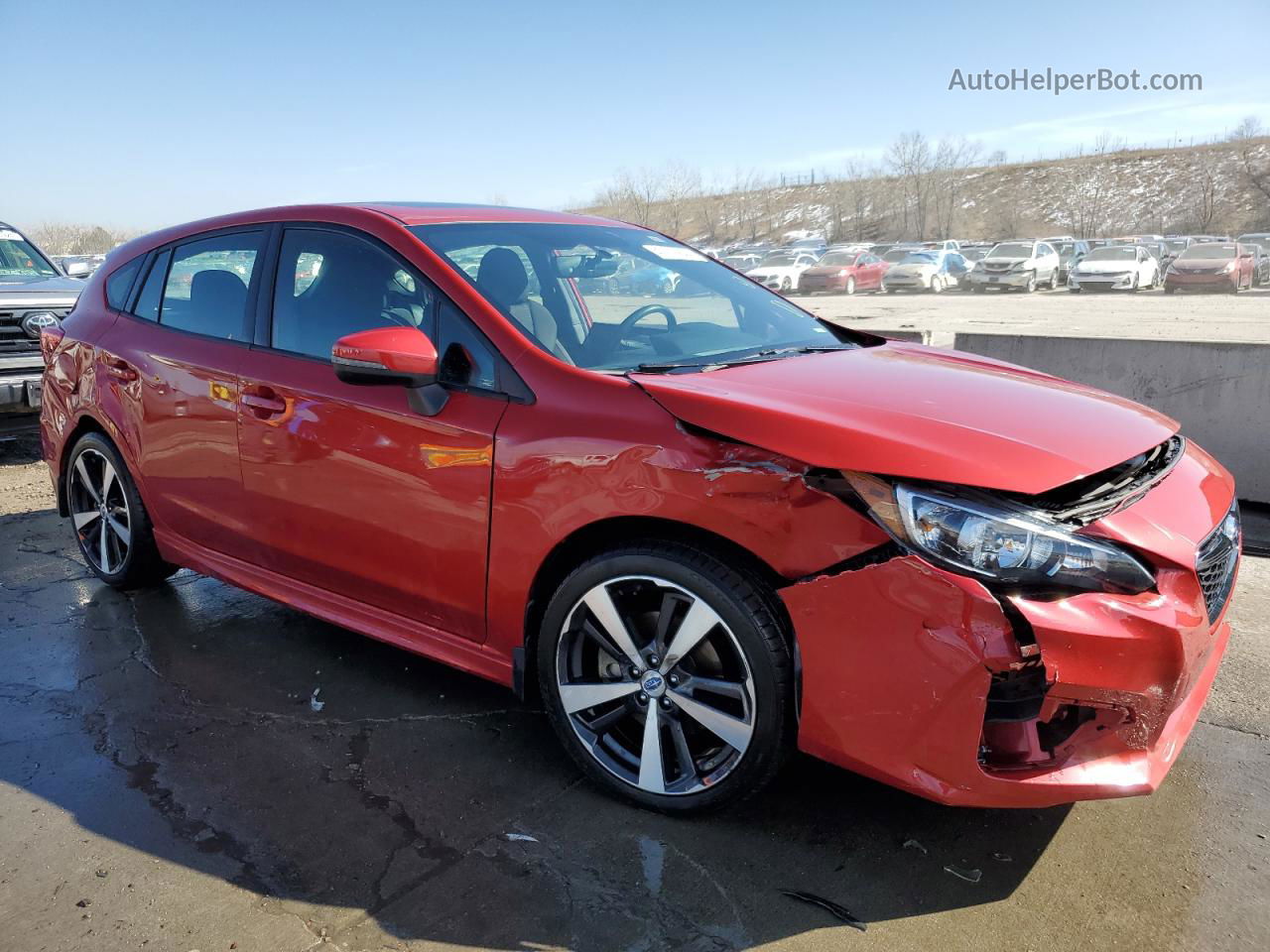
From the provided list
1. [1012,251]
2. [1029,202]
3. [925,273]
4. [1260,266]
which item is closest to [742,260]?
[925,273]

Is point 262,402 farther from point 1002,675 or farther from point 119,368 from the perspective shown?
point 1002,675

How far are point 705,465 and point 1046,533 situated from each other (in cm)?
77

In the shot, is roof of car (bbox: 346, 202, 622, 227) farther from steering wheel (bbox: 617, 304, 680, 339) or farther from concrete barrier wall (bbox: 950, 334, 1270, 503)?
concrete barrier wall (bbox: 950, 334, 1270, 503)

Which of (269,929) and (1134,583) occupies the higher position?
(1134,583)

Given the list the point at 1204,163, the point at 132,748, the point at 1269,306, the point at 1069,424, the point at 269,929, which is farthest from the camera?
the point at 1204,163

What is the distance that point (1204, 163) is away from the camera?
76562mm

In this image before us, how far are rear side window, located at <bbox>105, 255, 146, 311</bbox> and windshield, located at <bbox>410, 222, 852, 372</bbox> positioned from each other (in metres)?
1.81

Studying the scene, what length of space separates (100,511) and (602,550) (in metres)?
3.03

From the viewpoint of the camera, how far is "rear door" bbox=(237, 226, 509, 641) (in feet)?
9.06

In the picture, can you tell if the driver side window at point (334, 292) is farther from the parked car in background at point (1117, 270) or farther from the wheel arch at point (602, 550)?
the parked car in background at point (1117, 270)

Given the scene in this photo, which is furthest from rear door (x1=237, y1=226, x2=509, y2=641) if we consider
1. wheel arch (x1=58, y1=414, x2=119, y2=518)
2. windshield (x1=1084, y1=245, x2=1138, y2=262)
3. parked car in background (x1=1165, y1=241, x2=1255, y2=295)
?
windshield (x1=1084, y1=245, x2=1138, y2=262)

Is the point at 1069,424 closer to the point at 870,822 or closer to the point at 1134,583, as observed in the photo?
the point at 1134,583

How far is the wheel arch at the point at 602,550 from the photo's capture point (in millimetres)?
2283

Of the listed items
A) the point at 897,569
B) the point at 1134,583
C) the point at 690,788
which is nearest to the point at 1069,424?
the point at 1134,583
